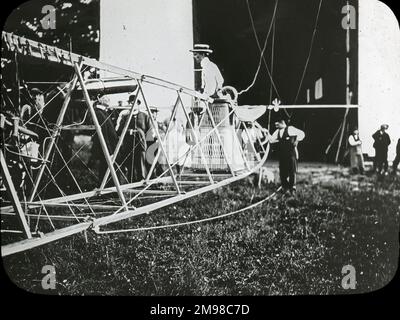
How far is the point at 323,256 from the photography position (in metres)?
3.11

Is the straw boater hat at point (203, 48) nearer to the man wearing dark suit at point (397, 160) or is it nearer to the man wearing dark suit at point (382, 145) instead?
the man wearing dark suit at point (382, 145)

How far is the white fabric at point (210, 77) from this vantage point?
322cm

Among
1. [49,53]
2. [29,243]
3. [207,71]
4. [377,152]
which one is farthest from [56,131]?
[377,152]

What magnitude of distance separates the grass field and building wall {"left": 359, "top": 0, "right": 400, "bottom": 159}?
499mm

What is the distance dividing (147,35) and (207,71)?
0.55 m

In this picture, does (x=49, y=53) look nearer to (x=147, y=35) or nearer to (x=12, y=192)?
(x=147, y=35)

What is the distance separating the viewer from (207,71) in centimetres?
330

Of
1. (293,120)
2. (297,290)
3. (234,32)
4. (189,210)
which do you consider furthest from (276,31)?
(297,290)

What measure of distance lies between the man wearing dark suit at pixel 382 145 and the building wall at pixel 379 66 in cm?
4

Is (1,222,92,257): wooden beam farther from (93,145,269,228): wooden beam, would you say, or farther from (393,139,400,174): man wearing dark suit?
(393,139,400,174): man wearing dark suit

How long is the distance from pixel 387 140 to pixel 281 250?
119 cm

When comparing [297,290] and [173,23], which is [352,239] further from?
[173,23]

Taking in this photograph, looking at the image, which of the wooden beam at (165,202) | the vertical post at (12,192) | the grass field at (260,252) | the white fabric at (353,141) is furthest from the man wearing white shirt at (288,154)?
the vertical post at (12,192)

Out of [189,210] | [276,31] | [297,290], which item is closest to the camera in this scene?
[297,290]
